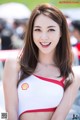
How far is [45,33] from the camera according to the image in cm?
109

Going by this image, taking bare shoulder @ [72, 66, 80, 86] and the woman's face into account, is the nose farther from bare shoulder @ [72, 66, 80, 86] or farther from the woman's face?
bare shoulder @ [72, 66, 80, 86]

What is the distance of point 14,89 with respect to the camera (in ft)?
3.71

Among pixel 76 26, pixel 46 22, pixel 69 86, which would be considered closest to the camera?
pixel 46 22

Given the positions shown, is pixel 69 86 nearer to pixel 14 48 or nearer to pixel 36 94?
pixel 36 94

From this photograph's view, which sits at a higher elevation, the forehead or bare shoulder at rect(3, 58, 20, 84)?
the forehead

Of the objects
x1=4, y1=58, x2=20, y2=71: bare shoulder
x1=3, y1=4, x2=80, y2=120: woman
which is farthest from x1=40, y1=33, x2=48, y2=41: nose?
x1=4, y1=58, x2=20, y2=71: bare shoulder

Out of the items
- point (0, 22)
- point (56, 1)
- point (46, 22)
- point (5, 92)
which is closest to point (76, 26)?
point (56, 1)

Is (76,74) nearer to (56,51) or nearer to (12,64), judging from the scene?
(56,51)

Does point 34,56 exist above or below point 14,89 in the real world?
above

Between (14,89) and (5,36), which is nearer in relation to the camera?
(14,89)

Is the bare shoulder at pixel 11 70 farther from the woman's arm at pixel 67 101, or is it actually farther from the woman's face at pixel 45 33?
the woman's arm at pixel 67 101

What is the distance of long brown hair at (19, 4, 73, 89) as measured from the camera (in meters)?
1.08

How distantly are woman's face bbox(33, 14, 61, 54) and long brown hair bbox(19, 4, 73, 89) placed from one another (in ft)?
0.06

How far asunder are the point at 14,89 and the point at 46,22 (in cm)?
36
